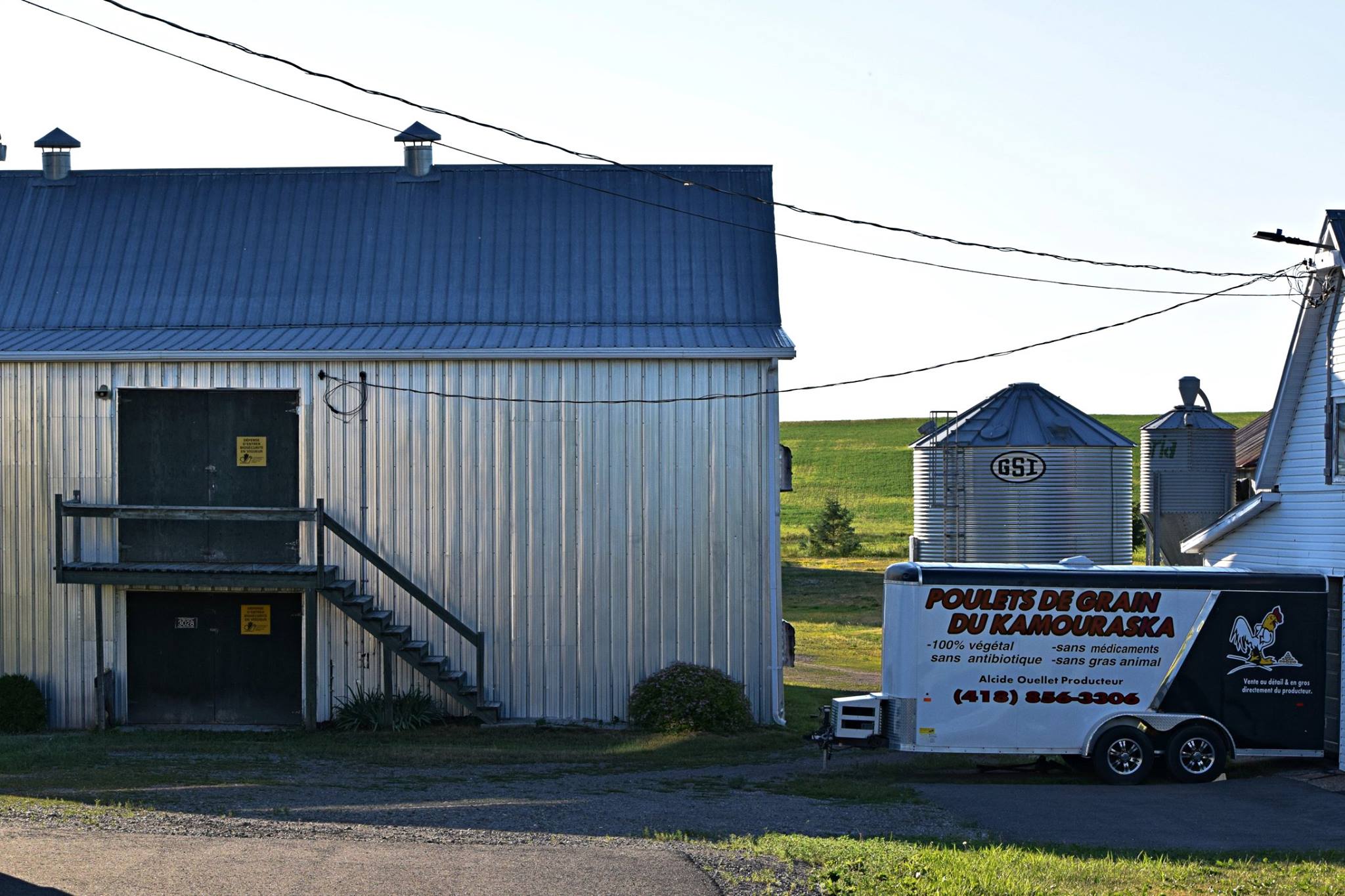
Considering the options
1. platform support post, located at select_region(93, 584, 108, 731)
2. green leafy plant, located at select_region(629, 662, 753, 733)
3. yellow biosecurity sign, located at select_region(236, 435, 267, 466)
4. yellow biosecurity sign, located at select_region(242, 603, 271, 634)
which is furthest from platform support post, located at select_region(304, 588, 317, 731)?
green leafy plant, located at select_region(629, 662, 753, 733)

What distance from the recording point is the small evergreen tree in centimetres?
6631

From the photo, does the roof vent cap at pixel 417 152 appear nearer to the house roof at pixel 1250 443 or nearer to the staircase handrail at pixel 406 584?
the staircase handrail at pixel 406 584

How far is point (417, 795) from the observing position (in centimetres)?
1602

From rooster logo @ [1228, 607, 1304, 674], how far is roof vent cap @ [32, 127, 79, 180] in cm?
2304

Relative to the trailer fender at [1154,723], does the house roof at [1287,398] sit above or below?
above

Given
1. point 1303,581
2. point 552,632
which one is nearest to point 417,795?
point 552,632

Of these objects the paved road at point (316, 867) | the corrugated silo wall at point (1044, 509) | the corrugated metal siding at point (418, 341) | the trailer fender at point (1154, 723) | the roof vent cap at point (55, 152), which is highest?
the roof vent cap at point (55, 152)

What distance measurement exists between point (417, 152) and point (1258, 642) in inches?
691

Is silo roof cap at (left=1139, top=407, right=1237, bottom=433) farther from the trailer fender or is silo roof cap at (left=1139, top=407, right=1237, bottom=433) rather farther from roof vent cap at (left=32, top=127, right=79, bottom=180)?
roof vent cap at (left=32, top=127, right=79, bottom=180)

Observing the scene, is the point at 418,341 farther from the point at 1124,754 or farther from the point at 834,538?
the point at 834,538

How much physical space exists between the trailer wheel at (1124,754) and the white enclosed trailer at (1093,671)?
0.06 feet

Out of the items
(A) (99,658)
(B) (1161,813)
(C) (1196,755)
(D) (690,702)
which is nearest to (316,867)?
(B) (1161,813)

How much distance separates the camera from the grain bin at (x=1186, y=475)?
1154 inches

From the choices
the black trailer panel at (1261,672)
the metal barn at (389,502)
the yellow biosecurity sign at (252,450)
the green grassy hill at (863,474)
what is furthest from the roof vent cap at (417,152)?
the green grassy hill at (863,474)
